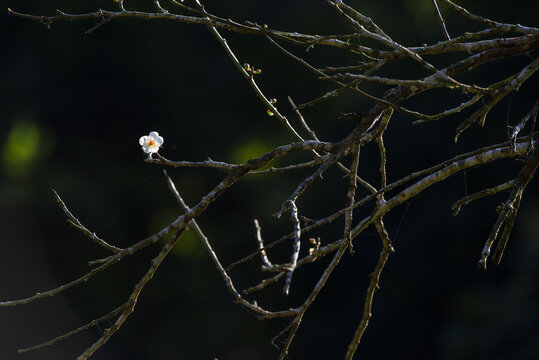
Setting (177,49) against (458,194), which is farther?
(177,49)

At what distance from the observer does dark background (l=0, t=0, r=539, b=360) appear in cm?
437

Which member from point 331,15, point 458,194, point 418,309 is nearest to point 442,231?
point 458,194

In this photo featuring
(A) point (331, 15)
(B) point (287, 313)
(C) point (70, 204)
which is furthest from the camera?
(C) point (70, 204)

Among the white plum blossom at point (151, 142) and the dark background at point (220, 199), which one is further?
the dark background at point (220, 199)

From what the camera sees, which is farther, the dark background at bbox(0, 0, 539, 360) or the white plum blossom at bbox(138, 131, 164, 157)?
the dark background at bbox(0, 0, 539, 360)

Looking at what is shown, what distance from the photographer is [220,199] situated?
18.9ft

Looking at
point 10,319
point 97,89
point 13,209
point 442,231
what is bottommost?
point 442,231

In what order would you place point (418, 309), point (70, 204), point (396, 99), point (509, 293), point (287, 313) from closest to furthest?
point (287, 313), point (396, 99), point (509, 293), point (418, 309), point (70, 204)

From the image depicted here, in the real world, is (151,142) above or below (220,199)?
below

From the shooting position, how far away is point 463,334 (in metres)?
4.29

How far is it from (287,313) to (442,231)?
375cm

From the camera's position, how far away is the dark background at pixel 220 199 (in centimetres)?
437

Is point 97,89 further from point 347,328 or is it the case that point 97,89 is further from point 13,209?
point 347,328

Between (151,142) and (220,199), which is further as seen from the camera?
(220,199)
